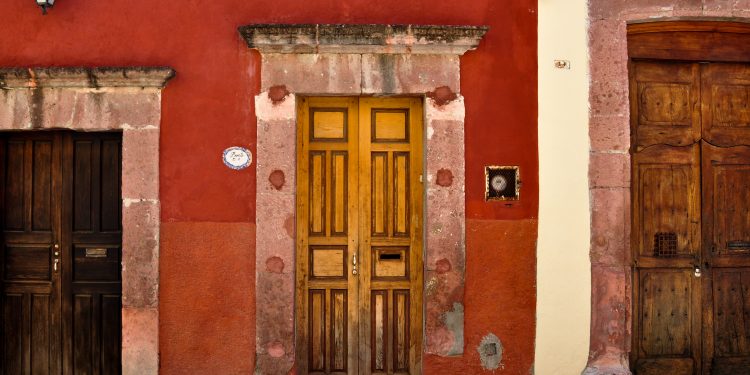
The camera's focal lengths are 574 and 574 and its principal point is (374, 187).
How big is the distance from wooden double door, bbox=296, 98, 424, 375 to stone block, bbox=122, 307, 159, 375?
1.16 meters

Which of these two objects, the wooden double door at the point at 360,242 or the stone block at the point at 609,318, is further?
the wooden double door at the point at 360,242

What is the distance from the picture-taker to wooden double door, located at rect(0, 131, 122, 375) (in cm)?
484

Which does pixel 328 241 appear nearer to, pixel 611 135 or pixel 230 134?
pixel 230 134

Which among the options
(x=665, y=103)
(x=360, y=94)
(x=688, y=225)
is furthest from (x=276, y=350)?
(x=665, y=103)

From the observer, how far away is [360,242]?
4.82 metres

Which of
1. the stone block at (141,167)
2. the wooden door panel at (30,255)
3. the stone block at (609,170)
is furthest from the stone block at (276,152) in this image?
the stone block at (609,170)

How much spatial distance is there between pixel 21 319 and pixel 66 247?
728 millimetres

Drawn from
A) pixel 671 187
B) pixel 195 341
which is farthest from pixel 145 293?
pixel 671 187

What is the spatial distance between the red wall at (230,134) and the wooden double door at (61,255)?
58 centimetres

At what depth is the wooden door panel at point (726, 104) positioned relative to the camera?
4.94 m

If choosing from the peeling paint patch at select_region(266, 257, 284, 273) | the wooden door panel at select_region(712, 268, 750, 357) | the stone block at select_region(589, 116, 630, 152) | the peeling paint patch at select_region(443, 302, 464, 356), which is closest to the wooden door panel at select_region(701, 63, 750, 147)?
the stone block at select_region(589, 116, 630, 152)

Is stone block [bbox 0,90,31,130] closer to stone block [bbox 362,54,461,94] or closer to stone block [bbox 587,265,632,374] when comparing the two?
stone block [bbox 362,54,461,94]

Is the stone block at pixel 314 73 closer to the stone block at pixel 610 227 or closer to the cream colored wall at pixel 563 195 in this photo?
the cream colored wall at pixel 563 195

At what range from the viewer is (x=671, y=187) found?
491 cm
